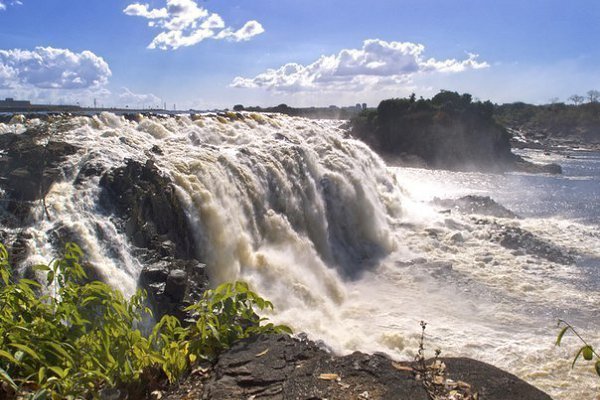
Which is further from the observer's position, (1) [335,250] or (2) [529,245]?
(2) [529,245]

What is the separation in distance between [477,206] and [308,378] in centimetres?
1726

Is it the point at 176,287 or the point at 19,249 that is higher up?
the point at 19,249

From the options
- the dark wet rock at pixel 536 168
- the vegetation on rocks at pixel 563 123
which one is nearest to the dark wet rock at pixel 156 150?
the dark wet rock at pixel 536 168

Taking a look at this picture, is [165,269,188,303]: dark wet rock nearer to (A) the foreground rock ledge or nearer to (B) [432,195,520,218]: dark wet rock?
(A) the foreground rock ledge

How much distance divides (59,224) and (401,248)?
9.09 m

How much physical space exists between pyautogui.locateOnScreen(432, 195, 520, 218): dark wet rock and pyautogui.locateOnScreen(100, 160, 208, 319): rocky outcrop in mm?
12642

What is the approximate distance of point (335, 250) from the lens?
1211 cm

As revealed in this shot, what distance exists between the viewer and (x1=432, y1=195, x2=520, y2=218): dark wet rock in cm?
1797

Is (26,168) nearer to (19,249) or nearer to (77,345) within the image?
(19,249)

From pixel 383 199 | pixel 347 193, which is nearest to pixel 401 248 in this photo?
pixel 347 193

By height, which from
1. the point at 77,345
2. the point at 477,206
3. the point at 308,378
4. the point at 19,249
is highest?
the point at 77,345

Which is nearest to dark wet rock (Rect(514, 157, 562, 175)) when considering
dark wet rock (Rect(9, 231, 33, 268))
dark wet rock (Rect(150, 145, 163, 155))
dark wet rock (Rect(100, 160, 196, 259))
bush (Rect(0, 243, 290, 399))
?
dark wet rock (Rect(150, 145, 163, 155))

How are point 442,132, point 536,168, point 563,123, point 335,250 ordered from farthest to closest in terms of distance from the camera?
point 563,123
point 442,132
point 536,168
point 335,250

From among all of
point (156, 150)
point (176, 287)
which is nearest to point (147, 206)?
point (176, 287)
